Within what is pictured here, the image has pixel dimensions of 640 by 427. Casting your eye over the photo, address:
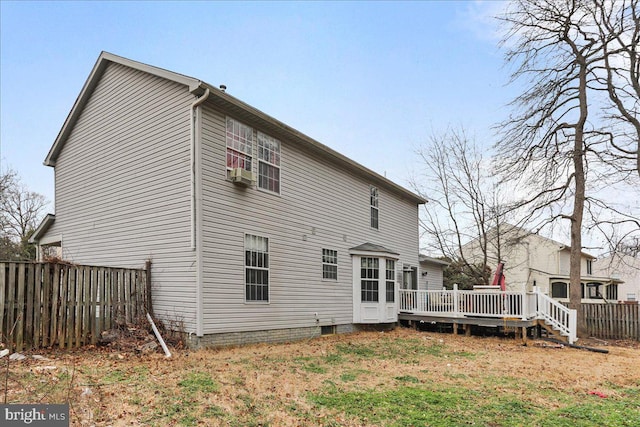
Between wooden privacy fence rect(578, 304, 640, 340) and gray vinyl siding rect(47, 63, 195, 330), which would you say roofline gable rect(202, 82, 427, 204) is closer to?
gray vinyl siding rect(47, 63, 195, 330)

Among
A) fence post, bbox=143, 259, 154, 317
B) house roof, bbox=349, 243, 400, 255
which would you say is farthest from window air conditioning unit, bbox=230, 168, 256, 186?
house roof, bbox=349, 243, 400, 255

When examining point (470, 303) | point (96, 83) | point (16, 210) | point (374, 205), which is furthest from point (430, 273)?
point (16, 210)

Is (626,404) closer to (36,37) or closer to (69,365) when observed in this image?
(69,365)

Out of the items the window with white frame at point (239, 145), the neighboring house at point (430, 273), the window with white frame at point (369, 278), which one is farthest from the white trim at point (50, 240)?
the neighboring house at point (430, 273)

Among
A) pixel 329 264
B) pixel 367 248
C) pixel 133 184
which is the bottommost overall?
pixel 329 264

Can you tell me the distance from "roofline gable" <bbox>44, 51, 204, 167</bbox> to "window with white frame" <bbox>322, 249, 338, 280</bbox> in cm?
650

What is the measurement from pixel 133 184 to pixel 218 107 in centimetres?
322

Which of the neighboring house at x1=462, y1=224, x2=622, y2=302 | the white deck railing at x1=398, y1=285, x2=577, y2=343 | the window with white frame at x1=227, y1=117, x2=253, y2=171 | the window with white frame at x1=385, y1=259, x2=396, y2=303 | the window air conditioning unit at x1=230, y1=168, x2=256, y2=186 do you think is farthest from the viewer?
the neighboring house at x1=462, y1=224, x2=622, y2=302

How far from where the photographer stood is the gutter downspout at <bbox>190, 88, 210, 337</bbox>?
29.7 ft

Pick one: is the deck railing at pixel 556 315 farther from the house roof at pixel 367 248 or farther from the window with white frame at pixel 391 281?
the house roof at pixel 367 248

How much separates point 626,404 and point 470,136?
19142 mm

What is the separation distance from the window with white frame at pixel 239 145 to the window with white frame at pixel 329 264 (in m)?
4.18

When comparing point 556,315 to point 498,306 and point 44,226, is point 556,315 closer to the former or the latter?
point 498,306

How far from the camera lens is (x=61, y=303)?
324 inches
